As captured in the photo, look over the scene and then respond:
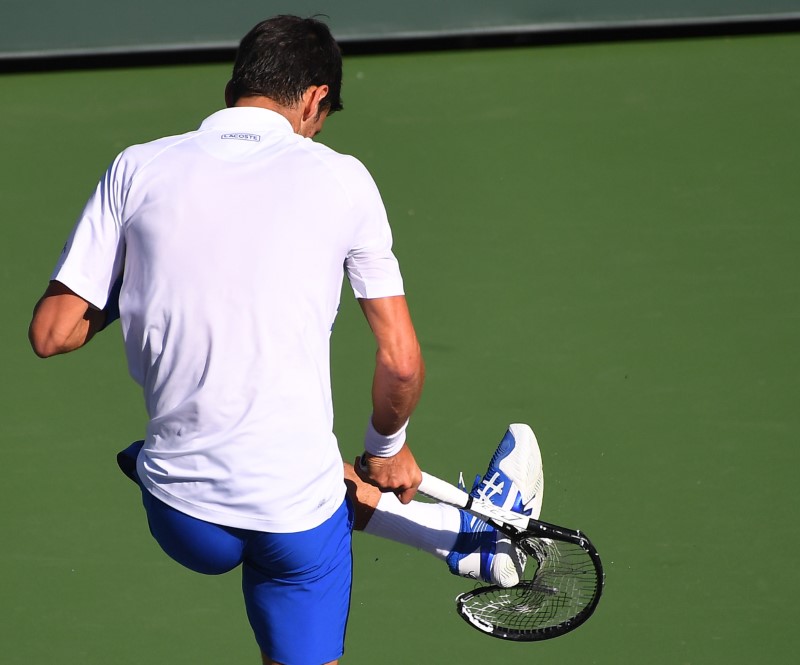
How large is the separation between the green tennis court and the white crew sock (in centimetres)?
22

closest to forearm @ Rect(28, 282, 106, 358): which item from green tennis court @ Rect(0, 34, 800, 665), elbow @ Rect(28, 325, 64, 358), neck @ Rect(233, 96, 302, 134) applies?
elbow @ Rect(28, 325, 64, 358)

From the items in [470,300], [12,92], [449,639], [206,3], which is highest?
[206,3]

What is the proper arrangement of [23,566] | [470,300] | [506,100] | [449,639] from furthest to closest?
[506,100]
[470,300]
[23,566]
[449,639]

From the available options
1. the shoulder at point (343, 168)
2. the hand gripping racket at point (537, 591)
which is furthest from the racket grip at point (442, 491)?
the shoulder at point (343, 168)

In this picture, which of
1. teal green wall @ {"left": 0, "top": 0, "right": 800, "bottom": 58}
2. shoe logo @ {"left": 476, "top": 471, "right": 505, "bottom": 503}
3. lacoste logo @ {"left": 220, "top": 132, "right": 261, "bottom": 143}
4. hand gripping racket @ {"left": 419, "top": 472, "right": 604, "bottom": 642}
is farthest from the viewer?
teal green wall @ {"left": 0, "top": 0, "right": 800, "bottom": 58}

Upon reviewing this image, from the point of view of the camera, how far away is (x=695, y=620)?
3158mm

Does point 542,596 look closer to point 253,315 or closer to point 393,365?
point 393,365

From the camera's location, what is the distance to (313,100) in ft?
7.84

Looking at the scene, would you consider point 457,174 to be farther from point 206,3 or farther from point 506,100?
point 206,3

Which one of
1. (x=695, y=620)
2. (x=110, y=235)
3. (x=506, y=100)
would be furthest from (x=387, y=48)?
(x=110, y=235)

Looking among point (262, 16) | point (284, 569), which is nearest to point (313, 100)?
point (284, 569)

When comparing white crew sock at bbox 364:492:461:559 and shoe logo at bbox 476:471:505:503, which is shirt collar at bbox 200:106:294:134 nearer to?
white crew sock at bbox 364:492:461:559

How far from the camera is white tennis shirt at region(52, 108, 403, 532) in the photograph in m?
2.12

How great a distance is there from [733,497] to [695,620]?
1.43 ft
